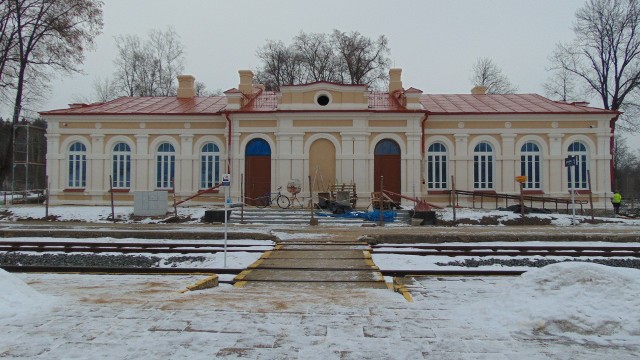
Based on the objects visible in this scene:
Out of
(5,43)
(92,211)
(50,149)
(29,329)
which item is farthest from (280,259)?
(5,43)

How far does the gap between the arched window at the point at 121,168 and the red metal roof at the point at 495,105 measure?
16.4m

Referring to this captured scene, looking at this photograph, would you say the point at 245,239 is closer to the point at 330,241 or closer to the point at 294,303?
the point at 330,241

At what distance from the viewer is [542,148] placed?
87.2 ft

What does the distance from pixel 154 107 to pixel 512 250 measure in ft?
72.2

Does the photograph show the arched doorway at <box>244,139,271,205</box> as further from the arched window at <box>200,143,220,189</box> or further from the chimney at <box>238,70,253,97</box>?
the chimney at <box>238,70,253,97</box>

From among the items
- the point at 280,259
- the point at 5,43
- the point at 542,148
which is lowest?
the point at 280,259

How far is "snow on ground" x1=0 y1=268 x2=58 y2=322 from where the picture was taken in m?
5.71

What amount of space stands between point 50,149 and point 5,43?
7.52m

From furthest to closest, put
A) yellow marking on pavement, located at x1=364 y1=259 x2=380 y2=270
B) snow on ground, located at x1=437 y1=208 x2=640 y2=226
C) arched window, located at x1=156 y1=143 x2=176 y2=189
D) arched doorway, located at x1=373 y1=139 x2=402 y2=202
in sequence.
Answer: arched window, located at x1=156 y1=143 x2=176 y2=189
arched doorway, located at x1=373 y1=139 x2=402 y2=202
snow on ground, located at x1=437 y1=208 x2=640 y2=226
yellow marking on pavement, located at x1=364 y1=259 x2=380 y2=270

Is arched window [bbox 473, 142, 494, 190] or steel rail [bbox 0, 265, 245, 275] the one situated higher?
arched window [bbox 473, 142, 494, 190]

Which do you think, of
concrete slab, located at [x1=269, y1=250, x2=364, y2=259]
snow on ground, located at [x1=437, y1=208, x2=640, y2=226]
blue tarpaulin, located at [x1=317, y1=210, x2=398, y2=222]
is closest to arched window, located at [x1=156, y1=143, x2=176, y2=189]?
blue tarpaulin, located at [x1=317, y1=210, x2=398, y2=222]

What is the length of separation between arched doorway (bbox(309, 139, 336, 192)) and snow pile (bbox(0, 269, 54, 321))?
19.4m

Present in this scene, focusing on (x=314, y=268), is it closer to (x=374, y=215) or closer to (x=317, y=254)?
(x=317, y=254)

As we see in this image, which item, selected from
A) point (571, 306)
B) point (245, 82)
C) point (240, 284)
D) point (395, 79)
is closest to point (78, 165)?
point (245, 82)
